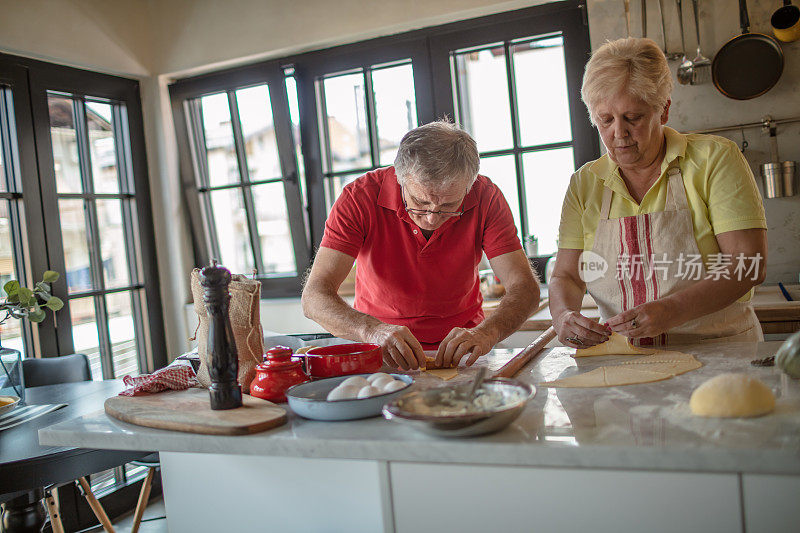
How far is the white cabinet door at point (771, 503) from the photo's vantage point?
3.00 ft

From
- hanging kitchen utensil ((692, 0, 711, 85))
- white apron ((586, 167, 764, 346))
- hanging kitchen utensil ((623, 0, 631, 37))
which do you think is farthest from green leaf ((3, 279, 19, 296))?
hanging kitchen utensil ((692, 0, 711, 85))

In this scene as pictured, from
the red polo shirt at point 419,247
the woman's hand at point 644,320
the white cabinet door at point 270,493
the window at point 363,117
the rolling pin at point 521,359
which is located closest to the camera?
the white cabinet door at point 270,493

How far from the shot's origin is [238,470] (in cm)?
129

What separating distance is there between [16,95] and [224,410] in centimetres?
323

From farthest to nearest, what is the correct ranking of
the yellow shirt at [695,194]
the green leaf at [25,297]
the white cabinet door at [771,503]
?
the green leaf at [25,297], the yellow shirt at [695,194], the white cabinet door at [771,503]

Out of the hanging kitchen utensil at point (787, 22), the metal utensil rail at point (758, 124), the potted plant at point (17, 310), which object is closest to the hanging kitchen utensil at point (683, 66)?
the metal utensil rail at point (758, 124)

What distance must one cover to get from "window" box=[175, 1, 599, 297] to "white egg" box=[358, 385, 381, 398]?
2861 millimetres

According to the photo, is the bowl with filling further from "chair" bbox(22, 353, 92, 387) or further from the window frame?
the window frame

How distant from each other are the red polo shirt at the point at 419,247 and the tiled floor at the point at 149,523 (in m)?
1.98

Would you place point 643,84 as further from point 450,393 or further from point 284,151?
point 284,151

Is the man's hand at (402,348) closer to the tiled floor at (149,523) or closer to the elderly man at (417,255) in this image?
the elderly man at (417,255)

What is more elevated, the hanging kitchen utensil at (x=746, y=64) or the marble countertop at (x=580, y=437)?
the hanging kitchen utensil at (x=746, y=64)

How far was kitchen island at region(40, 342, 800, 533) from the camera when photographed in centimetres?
94

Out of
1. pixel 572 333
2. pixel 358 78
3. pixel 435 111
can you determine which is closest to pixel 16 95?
pixel 358 78
